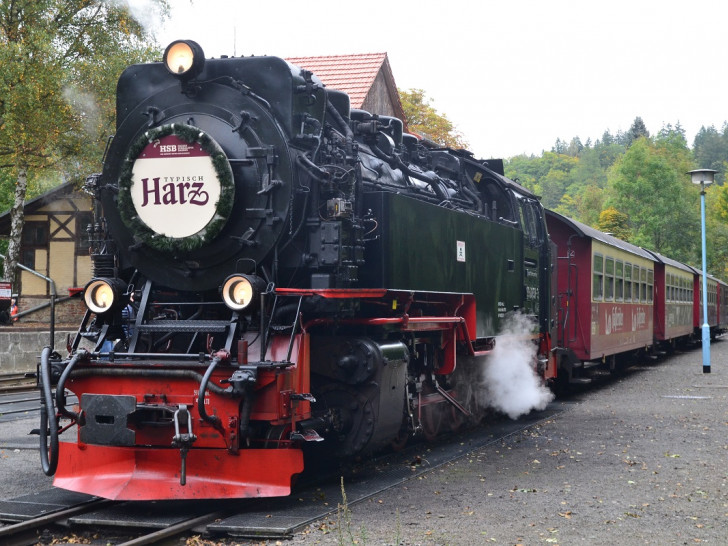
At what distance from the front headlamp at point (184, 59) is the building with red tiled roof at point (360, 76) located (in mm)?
14351

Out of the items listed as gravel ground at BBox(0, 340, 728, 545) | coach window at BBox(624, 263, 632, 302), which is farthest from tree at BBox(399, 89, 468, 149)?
gravel ground at BBox(0, 340, 728, 545)

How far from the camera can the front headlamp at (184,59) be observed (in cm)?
670

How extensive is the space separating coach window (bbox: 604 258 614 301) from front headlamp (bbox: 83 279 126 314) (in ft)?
34.7

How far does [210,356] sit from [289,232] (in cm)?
113

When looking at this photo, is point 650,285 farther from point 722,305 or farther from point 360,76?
point 722,305

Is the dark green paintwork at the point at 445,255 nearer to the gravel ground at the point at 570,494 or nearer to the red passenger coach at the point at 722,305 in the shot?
the gravel ground at the point at 570,494

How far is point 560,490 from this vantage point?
6730 mm

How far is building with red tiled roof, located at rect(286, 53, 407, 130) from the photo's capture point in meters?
21.6

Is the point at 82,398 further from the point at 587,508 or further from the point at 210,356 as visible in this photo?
the point at 587,508

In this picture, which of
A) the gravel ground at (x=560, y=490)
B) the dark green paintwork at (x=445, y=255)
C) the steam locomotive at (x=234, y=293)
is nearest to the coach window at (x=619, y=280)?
the gravel ground at (x=560, y=490)

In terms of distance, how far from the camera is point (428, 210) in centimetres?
779

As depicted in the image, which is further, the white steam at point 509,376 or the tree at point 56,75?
the tree at point 56,75

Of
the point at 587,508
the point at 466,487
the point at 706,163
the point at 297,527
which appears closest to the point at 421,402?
the point at 466,487

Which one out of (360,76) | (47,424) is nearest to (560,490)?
(47,424)
